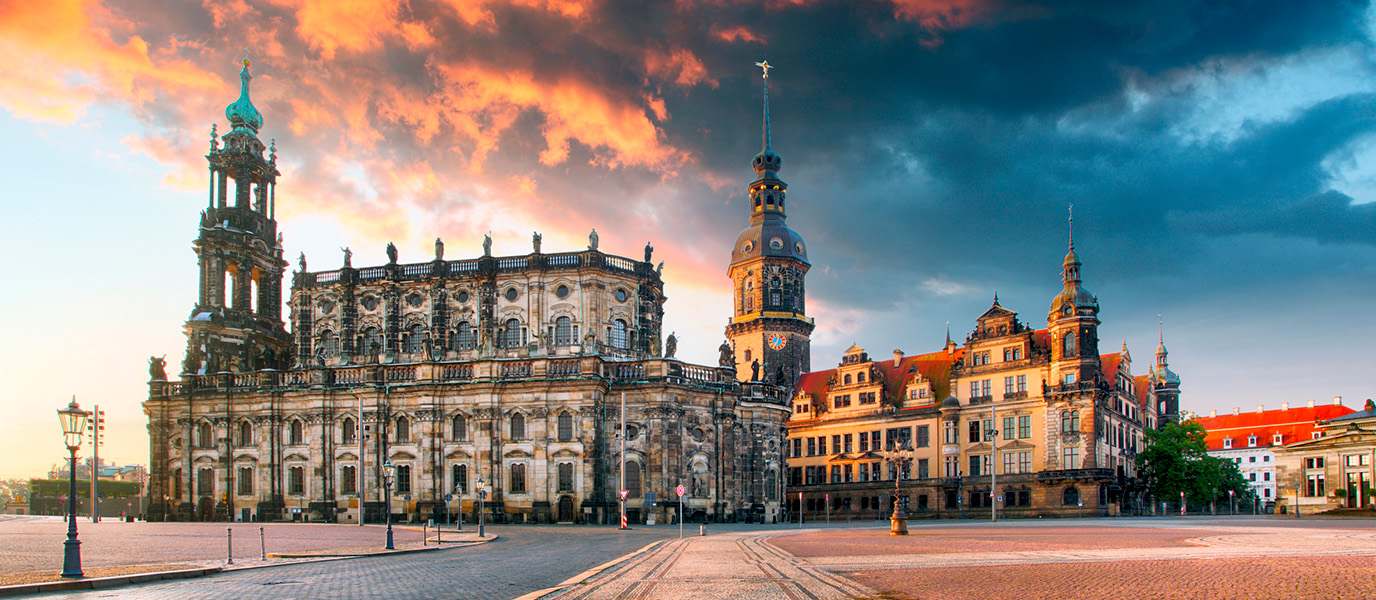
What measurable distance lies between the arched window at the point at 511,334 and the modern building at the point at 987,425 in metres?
28.9

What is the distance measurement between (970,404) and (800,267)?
23.4m

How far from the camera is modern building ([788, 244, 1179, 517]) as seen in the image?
74.9m

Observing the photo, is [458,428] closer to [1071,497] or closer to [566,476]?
[566,476]

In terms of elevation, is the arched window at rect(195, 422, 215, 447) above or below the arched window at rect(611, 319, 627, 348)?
below

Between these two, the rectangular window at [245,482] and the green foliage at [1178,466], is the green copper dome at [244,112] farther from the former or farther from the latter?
the green foliage at [1178,466]

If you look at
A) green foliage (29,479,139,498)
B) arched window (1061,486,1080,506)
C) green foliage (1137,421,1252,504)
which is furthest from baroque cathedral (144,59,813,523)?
green foliage (29,479,139,498)

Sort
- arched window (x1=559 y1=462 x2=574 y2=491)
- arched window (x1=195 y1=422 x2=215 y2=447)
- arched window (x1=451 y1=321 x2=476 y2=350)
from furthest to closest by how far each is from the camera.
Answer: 1. arched window (x1=451 y1=321 x2=476 y2=350)
2. arched window (x1=195 y1=422 x2=215 y2=447)
3. arched window (x1=559 y1=462 x2=574 y2=491)

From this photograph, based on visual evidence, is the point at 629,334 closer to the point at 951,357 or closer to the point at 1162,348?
the point at 951,357

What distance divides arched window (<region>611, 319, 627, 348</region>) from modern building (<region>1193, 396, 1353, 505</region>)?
77.9 meters

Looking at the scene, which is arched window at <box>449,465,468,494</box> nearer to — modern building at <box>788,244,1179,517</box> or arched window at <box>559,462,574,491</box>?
arched window at <box>559,462,574,491</box>

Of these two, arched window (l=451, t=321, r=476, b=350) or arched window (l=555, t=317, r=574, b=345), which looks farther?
arched window (l=451, t=321, r=476, b=350)

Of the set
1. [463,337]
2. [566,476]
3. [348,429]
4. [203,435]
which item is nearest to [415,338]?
[463,337]

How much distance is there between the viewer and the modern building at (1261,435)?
380 ft

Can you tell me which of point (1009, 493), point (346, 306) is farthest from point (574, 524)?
point (1009, 493)
